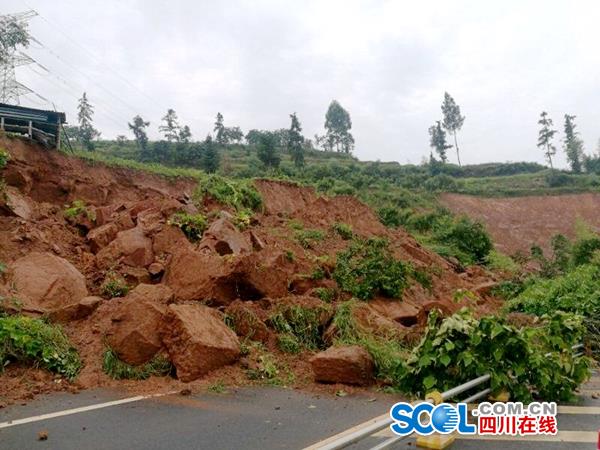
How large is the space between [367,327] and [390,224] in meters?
19.5

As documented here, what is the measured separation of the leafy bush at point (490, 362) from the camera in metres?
4.77

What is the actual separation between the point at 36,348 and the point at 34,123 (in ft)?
42.7

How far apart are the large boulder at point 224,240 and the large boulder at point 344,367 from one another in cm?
407

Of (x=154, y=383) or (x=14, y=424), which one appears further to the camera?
(x=154, y=383)

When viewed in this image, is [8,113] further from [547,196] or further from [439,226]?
[547,196]

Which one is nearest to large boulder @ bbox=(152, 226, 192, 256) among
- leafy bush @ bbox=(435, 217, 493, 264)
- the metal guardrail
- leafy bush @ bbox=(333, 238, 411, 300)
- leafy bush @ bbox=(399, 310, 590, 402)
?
leafy bush @ bbox=(333, 238, 411, 300)

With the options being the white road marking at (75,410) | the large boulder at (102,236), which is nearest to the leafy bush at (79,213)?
the large boulder at (102,236)

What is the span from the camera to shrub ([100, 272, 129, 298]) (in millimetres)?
8441

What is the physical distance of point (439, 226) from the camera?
26.7 meters

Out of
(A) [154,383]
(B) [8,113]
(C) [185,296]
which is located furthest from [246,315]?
(B) [8,113]

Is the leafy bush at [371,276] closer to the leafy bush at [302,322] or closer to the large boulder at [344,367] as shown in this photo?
the leafy bush at [302,322]

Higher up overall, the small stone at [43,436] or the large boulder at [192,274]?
the large boulder at [192,274]

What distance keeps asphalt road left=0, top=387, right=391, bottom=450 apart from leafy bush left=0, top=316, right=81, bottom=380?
77cm

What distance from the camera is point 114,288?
8492mm
